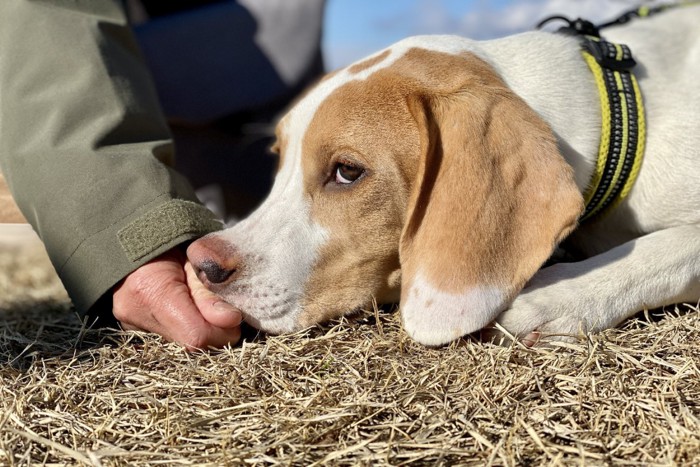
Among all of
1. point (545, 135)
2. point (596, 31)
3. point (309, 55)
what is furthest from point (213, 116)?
point (545, 135)

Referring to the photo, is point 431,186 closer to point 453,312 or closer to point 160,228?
point 453,312

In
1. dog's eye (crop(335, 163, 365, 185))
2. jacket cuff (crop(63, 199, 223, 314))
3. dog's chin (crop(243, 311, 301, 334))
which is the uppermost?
dog's eye (crop(335, 163, 365, 185))

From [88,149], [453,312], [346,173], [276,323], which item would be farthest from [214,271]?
[88,149]

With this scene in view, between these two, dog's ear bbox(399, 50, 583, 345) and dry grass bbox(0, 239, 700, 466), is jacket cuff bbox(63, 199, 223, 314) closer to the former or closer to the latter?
dry grass bbox(0, 239, 700, 466)

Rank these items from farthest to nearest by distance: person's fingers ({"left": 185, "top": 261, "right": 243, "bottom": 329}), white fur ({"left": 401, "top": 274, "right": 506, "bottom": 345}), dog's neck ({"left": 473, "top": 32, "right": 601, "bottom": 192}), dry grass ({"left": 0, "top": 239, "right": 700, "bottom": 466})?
dog's neck ({"left": 473, "top": 32, "right": 601, "bottom": 192})
person's fingers ({"left": 185, "top": 261, "right": 243, "bottom": 329})
white fur ({"left": 401, "top": 274, "right": 506, "bottom": 345})
dry grass ({"left": 0, "top": 239, "right": 700, "bottom": 466})

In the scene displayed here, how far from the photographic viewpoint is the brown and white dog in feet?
7.37

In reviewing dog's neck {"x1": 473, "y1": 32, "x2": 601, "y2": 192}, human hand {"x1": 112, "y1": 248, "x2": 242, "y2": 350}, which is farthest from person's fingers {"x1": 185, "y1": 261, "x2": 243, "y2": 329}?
dog's neck {"x1": 473, "y1": 32, "x2": 601, "y2": 192}

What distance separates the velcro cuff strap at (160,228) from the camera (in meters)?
2.60

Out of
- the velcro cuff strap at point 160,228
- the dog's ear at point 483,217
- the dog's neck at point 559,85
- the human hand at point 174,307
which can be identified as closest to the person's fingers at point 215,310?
the human hand at point 174,307

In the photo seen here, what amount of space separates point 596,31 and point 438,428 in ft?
5.98

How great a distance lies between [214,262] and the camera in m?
2.35

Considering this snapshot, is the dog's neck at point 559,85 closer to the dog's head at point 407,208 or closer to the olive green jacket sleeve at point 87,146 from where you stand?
the dog's head at point 407,208

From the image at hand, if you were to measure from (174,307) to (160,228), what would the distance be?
0.34 metres

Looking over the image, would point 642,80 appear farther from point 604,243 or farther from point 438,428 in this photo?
point 438,428
